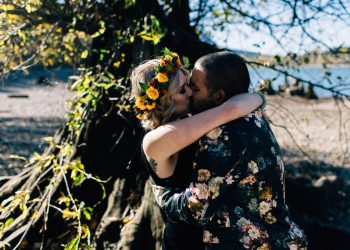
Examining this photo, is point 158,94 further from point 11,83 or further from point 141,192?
point 11,83

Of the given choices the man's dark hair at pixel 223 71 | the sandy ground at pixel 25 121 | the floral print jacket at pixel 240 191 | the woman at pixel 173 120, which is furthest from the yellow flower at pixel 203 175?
the sandy ground at pixel 25 121

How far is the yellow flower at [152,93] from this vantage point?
2285mm

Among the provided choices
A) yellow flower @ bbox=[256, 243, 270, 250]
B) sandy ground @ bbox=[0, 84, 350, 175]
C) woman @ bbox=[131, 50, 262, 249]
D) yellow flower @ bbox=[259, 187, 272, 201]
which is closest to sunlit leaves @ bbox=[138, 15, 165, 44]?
woman @ bbox=[131, 50, 262, 249]

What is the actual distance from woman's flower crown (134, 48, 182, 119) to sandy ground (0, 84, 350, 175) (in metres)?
3.40

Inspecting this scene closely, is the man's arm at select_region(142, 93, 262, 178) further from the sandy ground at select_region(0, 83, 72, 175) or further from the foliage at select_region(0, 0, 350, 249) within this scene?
the sandy ground at select_region(0, 83, 72, 175)

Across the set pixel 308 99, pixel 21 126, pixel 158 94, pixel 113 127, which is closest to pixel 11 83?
pixel 21 126

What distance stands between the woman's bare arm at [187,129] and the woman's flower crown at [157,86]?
18cm

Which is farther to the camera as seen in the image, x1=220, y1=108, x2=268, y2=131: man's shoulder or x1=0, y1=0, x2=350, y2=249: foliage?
x1=0, y1=0, x2=350, y2=249: foliage

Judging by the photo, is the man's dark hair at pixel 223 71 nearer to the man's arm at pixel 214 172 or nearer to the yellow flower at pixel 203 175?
the man's arm at pixel 214 172

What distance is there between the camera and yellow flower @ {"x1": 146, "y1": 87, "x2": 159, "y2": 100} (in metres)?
2.29

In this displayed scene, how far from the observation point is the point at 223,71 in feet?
7.46

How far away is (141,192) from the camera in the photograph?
467cm

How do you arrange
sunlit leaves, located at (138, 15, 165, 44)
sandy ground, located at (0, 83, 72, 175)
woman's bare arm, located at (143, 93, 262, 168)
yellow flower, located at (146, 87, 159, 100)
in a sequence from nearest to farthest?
woman's bare arm, located at (143, 93, 262, 168) → yellow flower, located at (146, 87, 159, 100) → sunlit leaves, located at (138, 15, 165, 44) → sandy ground, located at (0, 83, 72, 175)

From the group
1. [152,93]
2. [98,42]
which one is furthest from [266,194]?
[98,42]
